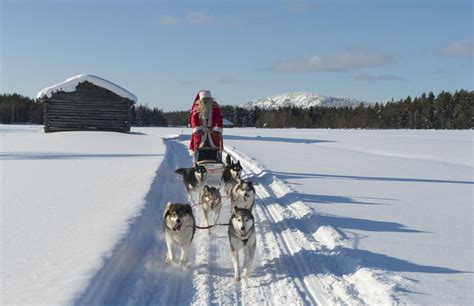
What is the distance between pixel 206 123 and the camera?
32.0ft

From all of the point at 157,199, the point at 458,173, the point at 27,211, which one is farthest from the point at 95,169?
the point at 458,173

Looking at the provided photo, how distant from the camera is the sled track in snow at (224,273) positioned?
4.58 meters

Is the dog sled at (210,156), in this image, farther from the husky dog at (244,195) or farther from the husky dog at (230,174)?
the husky dog at (244,195)

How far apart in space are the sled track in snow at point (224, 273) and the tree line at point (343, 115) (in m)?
68.6

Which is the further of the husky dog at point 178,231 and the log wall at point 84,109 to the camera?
the log wall at point 84,109

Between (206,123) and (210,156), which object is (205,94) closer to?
(206,123)

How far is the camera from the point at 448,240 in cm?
672

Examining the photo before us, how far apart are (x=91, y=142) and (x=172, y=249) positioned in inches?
783

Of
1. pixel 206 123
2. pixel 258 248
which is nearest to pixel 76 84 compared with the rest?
pixel 206 123

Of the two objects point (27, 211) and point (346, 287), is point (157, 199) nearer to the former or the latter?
point (27, 211)

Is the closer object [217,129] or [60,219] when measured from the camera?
[60,219]

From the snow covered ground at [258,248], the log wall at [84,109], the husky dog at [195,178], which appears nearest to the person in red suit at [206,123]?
the husky dog at [195,178]

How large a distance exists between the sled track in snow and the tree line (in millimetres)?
68551

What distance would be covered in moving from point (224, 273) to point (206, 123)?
4.80 meters
